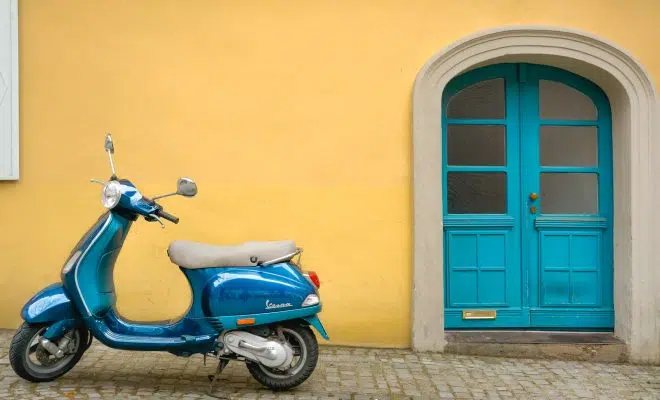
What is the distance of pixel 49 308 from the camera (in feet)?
16.2

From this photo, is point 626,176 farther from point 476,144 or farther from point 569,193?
point 476,144

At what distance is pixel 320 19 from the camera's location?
660 cm

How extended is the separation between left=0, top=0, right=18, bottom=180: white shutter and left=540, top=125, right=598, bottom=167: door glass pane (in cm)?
434

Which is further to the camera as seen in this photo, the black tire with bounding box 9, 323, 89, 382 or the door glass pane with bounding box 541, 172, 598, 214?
the door glass pane with bounding box 541, 172, 598, 214

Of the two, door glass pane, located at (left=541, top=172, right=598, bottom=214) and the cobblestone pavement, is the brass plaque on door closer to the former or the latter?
the cobblestone pavement

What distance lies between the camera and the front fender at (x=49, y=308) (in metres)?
4.91

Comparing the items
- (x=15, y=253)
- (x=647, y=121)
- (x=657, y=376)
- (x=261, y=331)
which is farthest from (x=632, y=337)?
(x=15, y=253)

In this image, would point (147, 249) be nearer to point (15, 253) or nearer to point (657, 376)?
point (15, 253)

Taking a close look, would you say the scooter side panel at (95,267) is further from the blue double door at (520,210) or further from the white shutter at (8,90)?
the blue double door at (520,210)

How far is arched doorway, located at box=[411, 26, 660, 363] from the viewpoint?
6.52 meters

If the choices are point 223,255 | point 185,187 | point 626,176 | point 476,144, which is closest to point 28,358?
point 223,255

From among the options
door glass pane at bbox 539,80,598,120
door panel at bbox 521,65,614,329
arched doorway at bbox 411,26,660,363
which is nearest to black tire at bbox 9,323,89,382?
arched doorway at bbox 411,26,660,363

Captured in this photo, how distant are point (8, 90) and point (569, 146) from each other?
4646 millimetres

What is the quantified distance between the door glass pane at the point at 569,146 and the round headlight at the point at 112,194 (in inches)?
146
